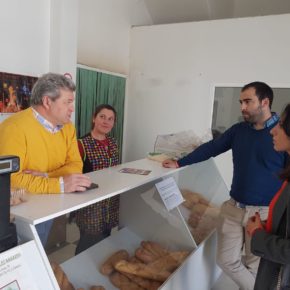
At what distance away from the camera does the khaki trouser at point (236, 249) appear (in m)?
2.03

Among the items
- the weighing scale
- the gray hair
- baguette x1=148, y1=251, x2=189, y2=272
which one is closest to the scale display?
the weighing scale

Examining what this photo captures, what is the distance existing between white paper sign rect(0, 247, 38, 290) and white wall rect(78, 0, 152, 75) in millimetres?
3014

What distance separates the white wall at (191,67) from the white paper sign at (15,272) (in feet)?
11.0

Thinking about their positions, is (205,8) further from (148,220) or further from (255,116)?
(148,220)

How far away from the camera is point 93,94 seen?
376 cm

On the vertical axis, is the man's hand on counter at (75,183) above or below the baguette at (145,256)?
above

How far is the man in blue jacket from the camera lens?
193 centimetres

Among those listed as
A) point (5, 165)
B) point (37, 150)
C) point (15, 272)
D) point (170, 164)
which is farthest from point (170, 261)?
point (5, 165)

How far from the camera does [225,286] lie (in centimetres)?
243

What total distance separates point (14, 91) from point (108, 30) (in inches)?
69.8

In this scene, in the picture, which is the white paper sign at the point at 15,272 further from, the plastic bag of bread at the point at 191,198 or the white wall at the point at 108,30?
the white wall at the point at 108,30

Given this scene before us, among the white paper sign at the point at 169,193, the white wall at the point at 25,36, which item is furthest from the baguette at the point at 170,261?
the white wall at the point at 25,36

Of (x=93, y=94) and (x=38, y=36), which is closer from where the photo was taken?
(x=38, y=36)

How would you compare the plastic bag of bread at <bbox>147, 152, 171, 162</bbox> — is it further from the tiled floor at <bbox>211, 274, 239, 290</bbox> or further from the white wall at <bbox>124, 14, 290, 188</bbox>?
the white wall at <bbox>124, 14, 290, 188</bbox>
